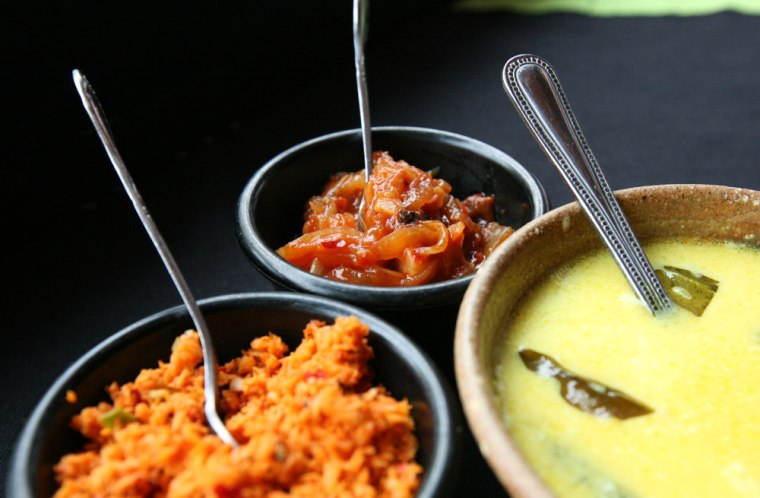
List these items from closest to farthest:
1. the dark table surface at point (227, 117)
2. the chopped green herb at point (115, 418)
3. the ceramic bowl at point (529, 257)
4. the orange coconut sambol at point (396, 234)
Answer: the ceramic bowl at point (529, 257), the chopped green herb at point (115, 418), the orange coconut sambol at point (396, 234), the dark table surface at point (227, 117)

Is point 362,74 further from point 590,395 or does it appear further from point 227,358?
point 590,395

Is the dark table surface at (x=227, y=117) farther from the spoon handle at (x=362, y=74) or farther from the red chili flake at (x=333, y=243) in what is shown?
the spoon handle at (x=362, y=74)

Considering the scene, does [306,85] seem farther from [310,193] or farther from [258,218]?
[258,218]

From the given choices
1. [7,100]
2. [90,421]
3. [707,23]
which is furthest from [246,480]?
[707,23]

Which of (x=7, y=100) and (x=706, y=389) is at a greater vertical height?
(x=7, y=100)

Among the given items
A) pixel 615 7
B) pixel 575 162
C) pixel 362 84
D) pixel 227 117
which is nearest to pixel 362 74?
pixel 362 84

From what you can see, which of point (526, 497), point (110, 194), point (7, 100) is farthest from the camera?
point (110, 194)

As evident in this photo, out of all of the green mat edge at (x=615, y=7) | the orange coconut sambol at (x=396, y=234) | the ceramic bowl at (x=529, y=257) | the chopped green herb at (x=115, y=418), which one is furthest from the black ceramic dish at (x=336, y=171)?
the green mat edge at (x=615, y=7)
